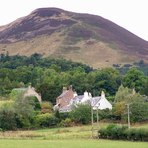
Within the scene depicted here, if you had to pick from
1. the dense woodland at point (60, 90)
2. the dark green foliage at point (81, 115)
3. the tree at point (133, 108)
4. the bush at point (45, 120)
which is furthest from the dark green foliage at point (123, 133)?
the dense woodland at point (60, 90)

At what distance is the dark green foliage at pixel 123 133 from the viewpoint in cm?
5706

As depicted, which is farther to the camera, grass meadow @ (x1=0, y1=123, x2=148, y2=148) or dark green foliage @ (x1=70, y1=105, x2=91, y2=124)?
dark green foliage @ (x1=70, y1=105, x2=91, y2=124)

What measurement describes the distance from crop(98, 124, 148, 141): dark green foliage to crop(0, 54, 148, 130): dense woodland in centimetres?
2183

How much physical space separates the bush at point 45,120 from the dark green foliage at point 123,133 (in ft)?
70.8

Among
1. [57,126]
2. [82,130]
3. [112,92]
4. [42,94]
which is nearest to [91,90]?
[112,92]

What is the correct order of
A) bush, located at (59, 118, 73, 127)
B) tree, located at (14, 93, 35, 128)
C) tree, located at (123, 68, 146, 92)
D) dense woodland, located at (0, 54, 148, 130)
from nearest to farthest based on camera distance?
1. tree, located at (14, 93, 35, 128)
2. dense woodland, located at (0, 54, 148, 130)
3. bush, located at (59, 118, 73, 127)
4. tree, located at (123, 68, 146, 92)

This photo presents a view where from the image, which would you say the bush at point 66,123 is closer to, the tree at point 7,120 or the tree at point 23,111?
the tree at point 23,111

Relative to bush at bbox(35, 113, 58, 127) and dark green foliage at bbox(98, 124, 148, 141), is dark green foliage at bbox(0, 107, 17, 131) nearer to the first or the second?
bush at bbox(35, 113, 58, 127)

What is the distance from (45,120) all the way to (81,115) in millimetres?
6033

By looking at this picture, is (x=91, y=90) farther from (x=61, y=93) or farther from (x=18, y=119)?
(x=18, y=119)

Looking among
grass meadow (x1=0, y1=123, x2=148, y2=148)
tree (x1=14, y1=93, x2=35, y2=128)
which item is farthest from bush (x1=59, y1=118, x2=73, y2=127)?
grass meadow (x1=0, y1=123, x2=148, y2=148)

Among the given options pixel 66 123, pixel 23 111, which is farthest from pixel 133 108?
pixel 23 111

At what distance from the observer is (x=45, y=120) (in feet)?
271

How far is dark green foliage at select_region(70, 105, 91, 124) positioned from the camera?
83.6 m
